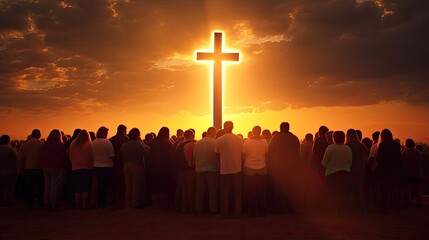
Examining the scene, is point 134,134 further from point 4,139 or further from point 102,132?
point 4,139

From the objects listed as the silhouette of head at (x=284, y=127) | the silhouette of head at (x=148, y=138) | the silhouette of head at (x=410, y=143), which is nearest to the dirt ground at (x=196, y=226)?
the silhouette of head at (x=410, y=143)

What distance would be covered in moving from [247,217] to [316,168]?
2265 millimetres

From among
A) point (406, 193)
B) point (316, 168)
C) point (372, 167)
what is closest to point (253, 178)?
point (316, 168)

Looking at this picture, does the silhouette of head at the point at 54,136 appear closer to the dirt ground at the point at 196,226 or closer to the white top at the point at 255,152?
the dirt ground at the point at 196,226

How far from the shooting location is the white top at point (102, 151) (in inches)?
521

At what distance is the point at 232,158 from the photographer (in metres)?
12.1

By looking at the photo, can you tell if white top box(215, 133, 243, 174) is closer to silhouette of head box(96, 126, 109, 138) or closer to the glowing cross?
silhouette of head box(96, 126, 109, 138)

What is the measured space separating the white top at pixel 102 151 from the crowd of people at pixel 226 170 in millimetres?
26

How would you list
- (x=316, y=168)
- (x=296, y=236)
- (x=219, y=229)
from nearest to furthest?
(x=296, y=236)
(x=219, y=229)
(x=316, y=168)

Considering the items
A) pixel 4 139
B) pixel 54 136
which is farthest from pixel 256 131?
pixel 4 139

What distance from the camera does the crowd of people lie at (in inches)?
484

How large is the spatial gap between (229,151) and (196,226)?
1.98 meters

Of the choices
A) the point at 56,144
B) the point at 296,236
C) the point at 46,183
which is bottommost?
the point at 296,236

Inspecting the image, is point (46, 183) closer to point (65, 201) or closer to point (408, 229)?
point (65, 201)
